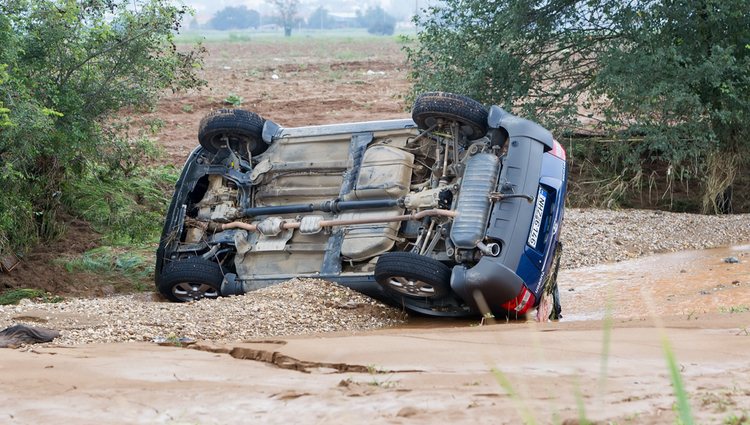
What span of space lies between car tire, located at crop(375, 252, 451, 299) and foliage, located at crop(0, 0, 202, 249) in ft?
13.2

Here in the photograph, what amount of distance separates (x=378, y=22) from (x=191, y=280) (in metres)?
102

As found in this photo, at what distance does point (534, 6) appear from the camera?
15125 mm

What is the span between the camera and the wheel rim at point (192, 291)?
9516mm

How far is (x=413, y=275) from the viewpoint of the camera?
8.08m

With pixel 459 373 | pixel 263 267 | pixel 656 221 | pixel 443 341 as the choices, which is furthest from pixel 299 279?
pixel 656 221

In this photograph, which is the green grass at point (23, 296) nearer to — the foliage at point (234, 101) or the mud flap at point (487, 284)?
the mud flap at point (487, 284)

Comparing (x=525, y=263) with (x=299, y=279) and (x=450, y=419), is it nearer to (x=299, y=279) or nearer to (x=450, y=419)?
(x=299, y=279)

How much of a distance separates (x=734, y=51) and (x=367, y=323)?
8064mm

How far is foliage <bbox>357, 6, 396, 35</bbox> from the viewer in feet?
339

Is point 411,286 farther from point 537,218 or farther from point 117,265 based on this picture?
point 117,265

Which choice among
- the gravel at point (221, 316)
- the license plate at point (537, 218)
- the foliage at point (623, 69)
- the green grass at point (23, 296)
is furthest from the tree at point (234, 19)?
the license plate at point (537, 218)

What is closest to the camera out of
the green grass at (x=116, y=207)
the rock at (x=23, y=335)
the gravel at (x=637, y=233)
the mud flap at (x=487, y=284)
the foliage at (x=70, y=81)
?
the rock at (x=23, y=335)

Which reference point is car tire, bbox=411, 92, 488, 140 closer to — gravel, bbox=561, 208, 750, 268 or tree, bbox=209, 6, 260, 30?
gravel, bbox=561, 208, 750, 268

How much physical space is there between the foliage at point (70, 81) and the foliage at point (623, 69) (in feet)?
13.8
